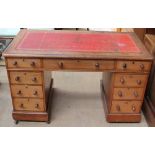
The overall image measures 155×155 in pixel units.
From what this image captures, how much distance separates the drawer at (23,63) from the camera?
Answer: 5.49 feet

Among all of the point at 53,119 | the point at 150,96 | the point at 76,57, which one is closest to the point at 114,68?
the point at 76,57

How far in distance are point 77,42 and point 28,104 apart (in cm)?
72

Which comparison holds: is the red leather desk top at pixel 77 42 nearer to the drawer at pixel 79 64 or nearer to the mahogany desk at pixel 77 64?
the mahogany desk at pixel 77 64

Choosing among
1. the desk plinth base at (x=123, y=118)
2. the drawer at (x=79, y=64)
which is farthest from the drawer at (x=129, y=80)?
the desk plinth base at (x=123, y=118)

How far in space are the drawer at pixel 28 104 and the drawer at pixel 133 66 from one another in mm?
767

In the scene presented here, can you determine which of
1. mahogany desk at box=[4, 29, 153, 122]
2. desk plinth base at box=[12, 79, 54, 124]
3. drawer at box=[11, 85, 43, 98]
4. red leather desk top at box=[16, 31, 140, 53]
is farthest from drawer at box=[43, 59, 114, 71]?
desk plinth base at box=[12, 79, 54, 124]

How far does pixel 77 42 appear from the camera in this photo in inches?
73.1

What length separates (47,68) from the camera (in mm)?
1708

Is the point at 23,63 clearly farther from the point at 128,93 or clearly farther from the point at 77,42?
the point at 128,93

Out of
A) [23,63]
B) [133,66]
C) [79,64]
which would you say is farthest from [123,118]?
[23,63]

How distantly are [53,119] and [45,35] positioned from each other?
82cm

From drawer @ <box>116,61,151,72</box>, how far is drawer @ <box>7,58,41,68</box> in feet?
2.14

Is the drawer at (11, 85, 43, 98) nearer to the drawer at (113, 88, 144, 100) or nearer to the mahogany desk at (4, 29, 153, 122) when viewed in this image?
the mahogany desk at (4, 29, 153, 122)

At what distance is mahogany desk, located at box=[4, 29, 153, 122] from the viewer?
166 centimetres
